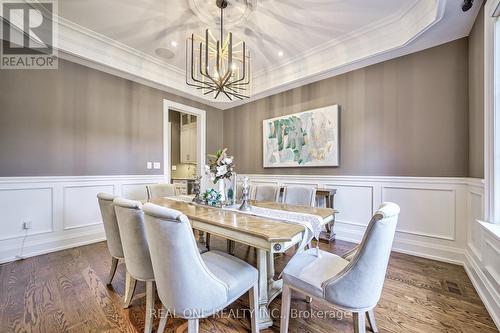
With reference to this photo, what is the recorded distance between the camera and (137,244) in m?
1.38

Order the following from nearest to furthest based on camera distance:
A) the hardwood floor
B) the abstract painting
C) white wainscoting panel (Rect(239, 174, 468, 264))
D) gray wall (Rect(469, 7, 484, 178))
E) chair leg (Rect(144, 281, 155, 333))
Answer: chair leg (Rect(144, 281, 155, 333)) < the hardwood floor < gray wall (Rect(469, 7, 484, 178)) < white wainscoting panel (Rect(239, 174, 468, 264)) < the abstract painting

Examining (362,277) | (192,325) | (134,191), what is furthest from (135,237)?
(134,191)

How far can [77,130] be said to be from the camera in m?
3.00

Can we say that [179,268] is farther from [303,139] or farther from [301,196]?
[303,139]

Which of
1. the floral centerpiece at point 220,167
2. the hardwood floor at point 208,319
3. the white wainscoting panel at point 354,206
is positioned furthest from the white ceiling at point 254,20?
the hardwood floor at point 208,319

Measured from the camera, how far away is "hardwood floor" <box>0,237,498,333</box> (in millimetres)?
1461

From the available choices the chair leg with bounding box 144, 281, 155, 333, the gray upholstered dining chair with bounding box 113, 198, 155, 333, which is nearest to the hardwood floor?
the chair leg with bounding box 144, 281, 155, 333

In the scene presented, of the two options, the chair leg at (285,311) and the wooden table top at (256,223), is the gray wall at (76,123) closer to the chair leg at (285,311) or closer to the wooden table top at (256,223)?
the wooden table top at (256,223)

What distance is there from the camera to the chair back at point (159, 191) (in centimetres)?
304

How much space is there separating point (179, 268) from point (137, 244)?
0.51 meters

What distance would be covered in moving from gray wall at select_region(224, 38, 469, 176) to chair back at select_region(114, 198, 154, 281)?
2873mm

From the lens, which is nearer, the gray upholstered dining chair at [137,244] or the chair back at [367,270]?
the chair back at [367,270]

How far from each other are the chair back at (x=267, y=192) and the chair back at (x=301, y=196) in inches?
6.1

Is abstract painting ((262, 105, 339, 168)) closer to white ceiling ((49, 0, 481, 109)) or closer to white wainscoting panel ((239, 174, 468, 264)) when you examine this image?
white wainscoting panel ((239, 174, 468, 264))
